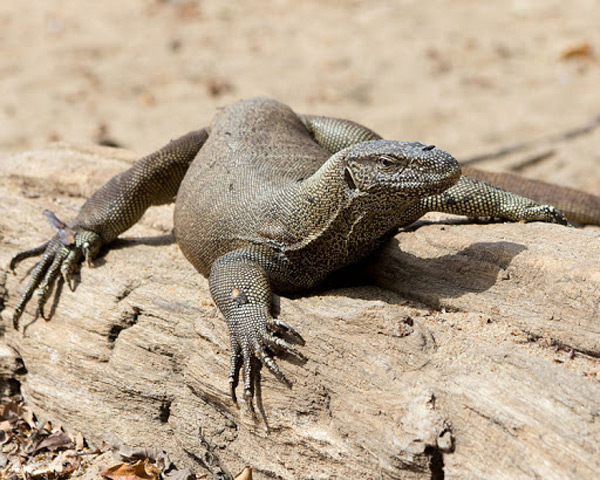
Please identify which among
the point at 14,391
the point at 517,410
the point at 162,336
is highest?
the point at 517,410

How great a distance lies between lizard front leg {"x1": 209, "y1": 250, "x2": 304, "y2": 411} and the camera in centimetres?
365

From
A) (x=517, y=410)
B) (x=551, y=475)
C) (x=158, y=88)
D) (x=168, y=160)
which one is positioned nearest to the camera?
(x=551, y=475)

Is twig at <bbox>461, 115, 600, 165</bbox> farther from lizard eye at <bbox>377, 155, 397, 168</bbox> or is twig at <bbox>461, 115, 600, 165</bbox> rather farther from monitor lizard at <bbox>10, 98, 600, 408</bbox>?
lizard eye at <bbox>377, 155, 397, 168</bbox>

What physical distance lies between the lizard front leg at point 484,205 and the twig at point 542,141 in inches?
171

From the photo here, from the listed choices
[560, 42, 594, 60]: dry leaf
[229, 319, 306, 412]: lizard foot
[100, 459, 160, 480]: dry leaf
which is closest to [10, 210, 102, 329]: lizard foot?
[100, 459, 160, 480]: dry leaf

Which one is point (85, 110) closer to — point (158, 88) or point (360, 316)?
point (158, 88)

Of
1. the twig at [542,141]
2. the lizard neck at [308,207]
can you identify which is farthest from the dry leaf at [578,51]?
the lizard neck at [308,207]

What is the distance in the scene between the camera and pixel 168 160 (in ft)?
17.6

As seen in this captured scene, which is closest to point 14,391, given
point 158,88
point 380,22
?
point 158,88

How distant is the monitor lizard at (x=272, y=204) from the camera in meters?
3.69

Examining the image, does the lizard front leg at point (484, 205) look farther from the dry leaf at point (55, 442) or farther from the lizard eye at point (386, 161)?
the dry leaf at point (55, 442)

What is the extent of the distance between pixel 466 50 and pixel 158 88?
5097 mm

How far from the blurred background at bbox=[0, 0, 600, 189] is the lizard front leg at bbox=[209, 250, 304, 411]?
221 inches

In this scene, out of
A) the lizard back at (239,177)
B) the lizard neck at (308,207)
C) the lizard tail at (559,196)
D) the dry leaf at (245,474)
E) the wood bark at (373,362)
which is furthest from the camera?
the lizard tail at (559,196)
